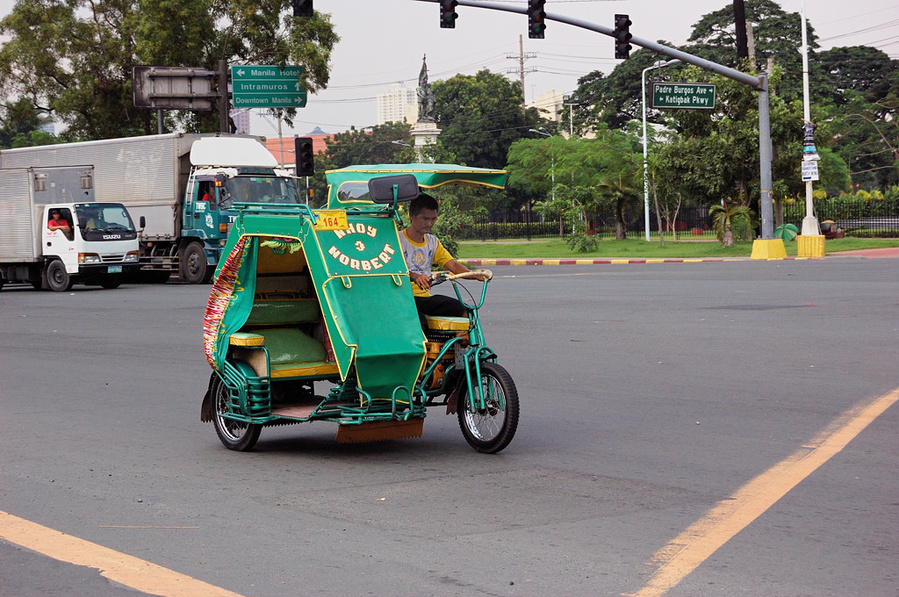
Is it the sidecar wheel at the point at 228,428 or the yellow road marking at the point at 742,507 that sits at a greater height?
the sidecar wheel at the point at 228,428

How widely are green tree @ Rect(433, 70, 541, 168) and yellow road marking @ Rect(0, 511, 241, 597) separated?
7530 cm

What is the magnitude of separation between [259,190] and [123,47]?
15645mm

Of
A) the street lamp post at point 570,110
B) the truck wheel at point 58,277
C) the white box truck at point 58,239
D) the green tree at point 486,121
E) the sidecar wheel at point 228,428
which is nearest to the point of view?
the sidecar wheel at point 228,428

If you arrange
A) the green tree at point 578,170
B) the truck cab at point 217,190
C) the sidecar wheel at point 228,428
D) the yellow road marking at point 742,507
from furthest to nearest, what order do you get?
1. the green tree at point 578,170
2. the truck cab at point 217,190
3. the sidecar wheel at point 228,428
4. the yellow road marking at point 742,507

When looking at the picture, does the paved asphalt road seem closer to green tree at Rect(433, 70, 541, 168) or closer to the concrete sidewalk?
the concrete sidewalk

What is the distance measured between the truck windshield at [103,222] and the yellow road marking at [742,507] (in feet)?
74.3

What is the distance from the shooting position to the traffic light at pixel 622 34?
25.4 metres

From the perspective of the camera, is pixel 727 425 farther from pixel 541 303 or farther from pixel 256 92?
pixel 256 92

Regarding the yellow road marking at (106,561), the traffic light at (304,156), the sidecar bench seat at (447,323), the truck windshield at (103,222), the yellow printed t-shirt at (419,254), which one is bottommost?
the yellow road marking at (106,561)

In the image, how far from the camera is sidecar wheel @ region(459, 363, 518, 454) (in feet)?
23.2

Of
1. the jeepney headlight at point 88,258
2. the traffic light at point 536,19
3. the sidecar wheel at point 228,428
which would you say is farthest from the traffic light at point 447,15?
the sidecar wheel at point 228,428

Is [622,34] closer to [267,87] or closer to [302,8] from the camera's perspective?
[302,8]

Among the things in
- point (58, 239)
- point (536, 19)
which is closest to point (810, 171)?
point (536, 19)

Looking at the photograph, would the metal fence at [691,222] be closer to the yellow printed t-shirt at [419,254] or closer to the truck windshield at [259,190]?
the truck windshield at [259,190]
